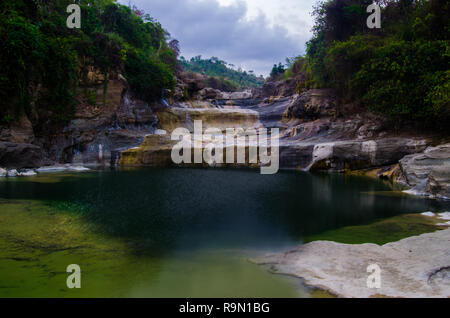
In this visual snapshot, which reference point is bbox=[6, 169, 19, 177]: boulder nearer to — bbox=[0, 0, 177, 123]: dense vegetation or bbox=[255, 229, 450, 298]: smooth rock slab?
bbox=[0, 0, 177, 123]: dense vegetation

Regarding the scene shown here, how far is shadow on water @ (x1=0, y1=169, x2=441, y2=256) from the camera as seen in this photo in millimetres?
6410

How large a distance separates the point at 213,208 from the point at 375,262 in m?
5.30

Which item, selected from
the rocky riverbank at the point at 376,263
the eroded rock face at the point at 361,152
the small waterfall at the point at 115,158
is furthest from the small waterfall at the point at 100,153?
the rocky riverbank at the point at 376,263

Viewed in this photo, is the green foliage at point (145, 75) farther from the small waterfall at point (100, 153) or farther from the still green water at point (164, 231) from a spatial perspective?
the still green water at point (164, 231)

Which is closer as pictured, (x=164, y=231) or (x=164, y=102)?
(x=164, y=231)


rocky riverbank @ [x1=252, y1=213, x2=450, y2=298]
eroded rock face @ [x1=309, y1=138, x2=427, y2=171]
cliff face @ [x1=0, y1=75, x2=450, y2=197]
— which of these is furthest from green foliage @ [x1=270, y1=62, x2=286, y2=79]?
rocky riverbank @ [x1=252, y1=213, x2=450, y2=298]

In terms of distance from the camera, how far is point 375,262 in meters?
4.62

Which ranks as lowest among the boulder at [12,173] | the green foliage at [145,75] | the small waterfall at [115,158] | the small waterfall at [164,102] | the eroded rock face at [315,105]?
the boulder at [12,173]

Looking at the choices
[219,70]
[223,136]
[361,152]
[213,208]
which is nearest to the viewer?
[213,208]

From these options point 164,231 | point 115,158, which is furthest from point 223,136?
point 164,231

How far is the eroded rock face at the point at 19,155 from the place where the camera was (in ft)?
54.3

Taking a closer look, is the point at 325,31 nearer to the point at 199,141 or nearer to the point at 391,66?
the point at 391,66

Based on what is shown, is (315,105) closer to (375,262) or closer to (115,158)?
(115,158)

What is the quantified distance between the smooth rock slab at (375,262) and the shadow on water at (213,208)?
1.03 m
